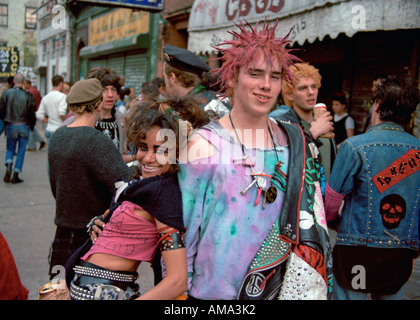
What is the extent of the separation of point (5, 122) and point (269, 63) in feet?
26.3

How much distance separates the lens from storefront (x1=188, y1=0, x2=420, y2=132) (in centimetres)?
494

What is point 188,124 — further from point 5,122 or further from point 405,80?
point 5,122

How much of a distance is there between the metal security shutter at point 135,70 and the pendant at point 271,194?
12.3 m

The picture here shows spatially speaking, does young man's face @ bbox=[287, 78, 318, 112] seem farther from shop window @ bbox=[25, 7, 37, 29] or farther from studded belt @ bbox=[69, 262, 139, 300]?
shop window @ bbox=[25, 7, 37, 29]

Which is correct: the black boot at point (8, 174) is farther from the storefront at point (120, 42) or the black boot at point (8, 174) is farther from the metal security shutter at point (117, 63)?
the metal security shutter at point (117, 63)

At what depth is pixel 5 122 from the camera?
8484 mm

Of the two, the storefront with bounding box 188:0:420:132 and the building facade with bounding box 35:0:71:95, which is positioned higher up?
the building facade with bounding box 35:0:71:95

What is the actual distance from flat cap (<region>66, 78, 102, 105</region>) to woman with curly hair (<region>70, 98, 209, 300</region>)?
1.05m

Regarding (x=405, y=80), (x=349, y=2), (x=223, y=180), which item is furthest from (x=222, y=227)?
(x=349, y=2)

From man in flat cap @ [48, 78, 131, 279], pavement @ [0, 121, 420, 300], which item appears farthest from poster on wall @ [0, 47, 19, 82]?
man in flat cap @ [48, 78, 131, 279]

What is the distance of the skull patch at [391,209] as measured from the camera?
2656 millimetres

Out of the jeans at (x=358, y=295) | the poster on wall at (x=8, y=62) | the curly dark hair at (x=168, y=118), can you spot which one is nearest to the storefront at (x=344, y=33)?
the jeans at (x=358, y=295)

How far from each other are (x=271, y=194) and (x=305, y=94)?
5.48 ft
